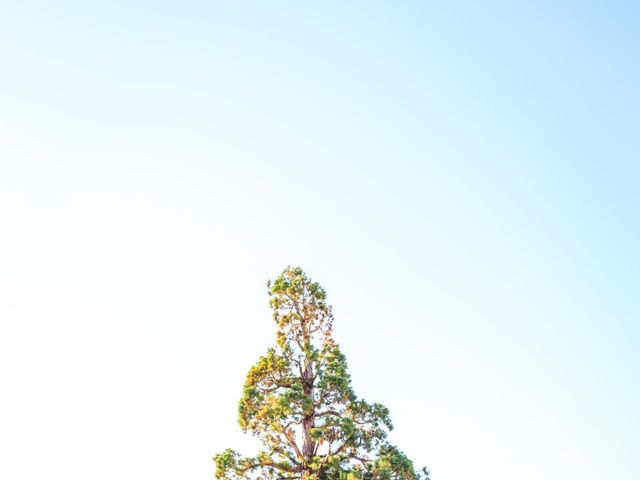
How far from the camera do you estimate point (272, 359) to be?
23.4 meters

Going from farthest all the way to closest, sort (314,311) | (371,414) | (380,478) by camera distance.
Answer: (314,311) < (371,414) < (380,478)

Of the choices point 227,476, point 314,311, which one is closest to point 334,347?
point 314,311

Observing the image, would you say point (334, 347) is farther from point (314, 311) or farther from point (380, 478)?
point (380, 478)

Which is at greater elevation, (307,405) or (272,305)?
(272,305)

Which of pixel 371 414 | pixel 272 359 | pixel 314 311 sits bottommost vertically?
pixel 371 414

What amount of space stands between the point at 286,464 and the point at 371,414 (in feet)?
12.6

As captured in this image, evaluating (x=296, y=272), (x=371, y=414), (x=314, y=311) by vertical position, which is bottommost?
(x=371, y=414)

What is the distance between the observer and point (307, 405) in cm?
2227

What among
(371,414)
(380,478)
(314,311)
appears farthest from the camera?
(314,311)

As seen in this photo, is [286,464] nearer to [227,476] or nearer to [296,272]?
[227,476]

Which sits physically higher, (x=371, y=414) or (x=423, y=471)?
(x=371, y=414)

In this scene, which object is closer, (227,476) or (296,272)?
(227,476)

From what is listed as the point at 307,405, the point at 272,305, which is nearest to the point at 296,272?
the point at 272,305

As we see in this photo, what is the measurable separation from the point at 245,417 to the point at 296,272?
669 centimetres
